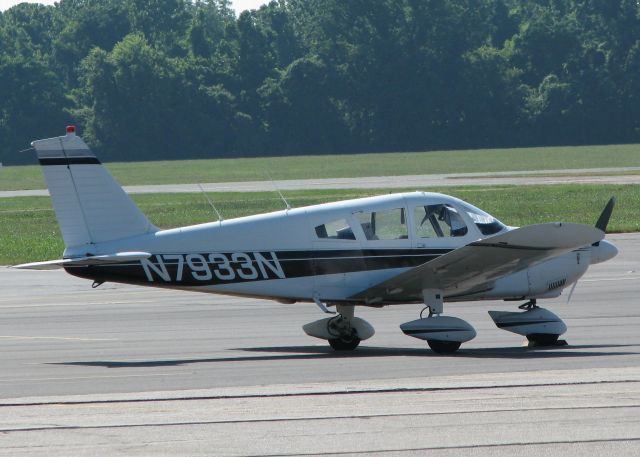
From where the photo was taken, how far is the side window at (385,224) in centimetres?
1612

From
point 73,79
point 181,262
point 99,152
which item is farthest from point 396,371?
point 73,79

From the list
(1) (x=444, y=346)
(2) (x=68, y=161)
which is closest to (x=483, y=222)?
(1) (x=444, y=346)

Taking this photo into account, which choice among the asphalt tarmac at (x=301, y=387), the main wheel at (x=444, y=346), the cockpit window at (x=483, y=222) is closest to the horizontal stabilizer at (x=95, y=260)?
the asphalt tarmac at (x=301, y=387)

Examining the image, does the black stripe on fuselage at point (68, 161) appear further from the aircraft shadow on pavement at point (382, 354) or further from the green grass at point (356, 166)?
the green grass at point (356, 166)

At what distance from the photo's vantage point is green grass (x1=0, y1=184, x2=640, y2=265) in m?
37.0

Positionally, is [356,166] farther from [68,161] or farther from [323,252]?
[68,161]

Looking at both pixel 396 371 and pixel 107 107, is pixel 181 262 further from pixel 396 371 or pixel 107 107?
pixel 107 107

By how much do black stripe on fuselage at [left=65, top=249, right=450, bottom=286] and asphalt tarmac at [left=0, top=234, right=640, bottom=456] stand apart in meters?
0.99

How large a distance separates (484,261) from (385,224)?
4.44 ft

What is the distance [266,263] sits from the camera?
1578 centimetres

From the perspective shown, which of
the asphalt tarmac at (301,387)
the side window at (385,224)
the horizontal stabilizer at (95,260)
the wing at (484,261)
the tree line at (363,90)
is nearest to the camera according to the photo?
the asphalt tarmac at (301,387)

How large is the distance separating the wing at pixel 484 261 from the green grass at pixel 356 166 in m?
59.0

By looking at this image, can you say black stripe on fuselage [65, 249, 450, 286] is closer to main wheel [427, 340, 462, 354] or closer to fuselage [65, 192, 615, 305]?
fuselage [65, 192, 615, 305]

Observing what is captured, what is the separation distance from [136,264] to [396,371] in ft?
11.4
